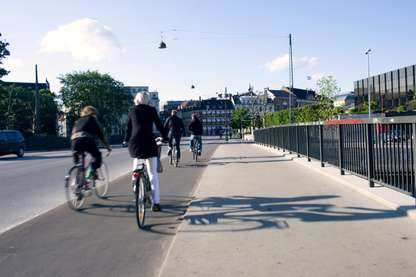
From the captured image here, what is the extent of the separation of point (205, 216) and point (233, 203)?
1105mm

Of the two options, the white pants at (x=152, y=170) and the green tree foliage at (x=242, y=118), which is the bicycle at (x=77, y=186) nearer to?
the white pants at (x=152, y=170)

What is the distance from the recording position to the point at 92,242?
5422 mm

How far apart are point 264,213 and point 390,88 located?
63506mm

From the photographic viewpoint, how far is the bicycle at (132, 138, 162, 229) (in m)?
6.04

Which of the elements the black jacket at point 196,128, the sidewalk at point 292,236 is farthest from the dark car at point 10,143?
the sidewalk at point 292,236

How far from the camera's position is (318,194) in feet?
27.2

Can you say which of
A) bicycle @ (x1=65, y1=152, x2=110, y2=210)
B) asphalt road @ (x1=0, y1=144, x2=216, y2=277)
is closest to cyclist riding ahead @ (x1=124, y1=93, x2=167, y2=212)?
asphalt road @ (x1=0, y1=144, x2=216, y2=277)

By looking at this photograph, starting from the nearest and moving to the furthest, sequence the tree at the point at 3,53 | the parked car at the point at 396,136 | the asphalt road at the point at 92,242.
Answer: the asphalt road at the point at 92,242 → the parked car at the point at 396,136 → the tree at the point at 3,53

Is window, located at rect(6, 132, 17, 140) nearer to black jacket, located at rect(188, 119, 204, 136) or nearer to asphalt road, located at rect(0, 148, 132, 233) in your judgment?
asphalt road, located at rect(0, 148, 132, 233)

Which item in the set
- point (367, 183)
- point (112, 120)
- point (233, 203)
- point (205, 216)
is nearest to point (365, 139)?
point (367, 183)

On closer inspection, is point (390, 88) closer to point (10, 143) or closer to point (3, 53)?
point (3, 53)

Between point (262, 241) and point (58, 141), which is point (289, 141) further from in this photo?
point (58, 141)

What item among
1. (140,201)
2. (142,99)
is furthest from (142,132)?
(140,201)

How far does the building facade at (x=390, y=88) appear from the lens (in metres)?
58.8
